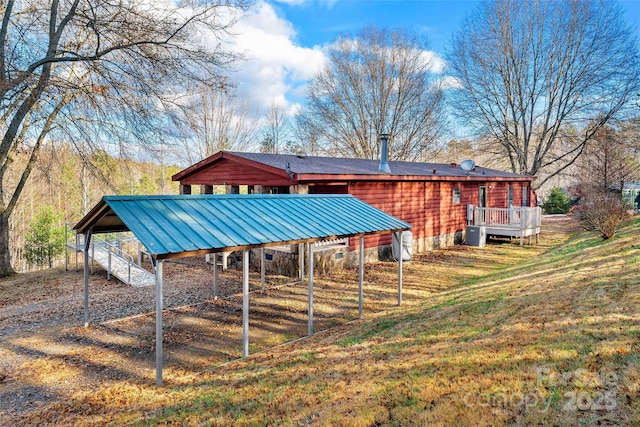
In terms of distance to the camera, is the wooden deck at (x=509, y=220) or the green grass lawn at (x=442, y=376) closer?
the green grass lawn at (x=442, y=376)

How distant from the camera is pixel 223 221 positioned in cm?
615

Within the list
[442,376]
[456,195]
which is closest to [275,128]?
[456,195]

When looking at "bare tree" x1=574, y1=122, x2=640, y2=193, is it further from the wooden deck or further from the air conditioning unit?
the air conditioning unit

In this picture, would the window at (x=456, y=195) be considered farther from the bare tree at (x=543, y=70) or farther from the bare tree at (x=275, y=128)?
the bare tree at (x=275, y=128)

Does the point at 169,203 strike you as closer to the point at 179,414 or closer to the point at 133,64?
the point at 179,414

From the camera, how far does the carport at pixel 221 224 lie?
5.00 metres

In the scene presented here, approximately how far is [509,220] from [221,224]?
1488cm

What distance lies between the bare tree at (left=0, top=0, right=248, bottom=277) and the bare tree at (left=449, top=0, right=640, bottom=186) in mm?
21278

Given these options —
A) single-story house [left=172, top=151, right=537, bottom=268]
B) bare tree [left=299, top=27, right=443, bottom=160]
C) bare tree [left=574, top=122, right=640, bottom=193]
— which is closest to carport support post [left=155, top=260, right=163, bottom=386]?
single-story house [left=172, top=151, right=537, bottom=268]

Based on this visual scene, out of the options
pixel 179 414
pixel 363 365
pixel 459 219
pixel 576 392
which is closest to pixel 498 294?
pixel 363 365

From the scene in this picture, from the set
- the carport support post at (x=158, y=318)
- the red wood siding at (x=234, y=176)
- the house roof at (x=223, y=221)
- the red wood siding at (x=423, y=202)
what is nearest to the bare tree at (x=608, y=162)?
the red wood siding at (x=423, y=202)

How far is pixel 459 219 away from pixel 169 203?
14.9m

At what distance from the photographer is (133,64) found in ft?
36.1

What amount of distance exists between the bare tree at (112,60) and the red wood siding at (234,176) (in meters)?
2.85
